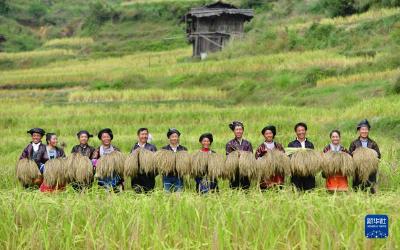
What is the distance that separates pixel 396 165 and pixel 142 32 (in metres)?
41.2

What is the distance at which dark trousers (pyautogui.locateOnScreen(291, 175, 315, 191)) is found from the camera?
694cm

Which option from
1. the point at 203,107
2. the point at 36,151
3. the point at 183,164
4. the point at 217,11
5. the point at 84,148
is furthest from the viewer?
the point at 217,11

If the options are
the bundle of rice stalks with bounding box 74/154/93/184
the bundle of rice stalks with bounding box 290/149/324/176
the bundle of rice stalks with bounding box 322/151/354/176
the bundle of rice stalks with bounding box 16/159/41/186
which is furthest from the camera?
the bundle of rice stalks with bounding box 16/159/41/186

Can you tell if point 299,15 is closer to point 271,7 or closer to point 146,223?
point 271,7

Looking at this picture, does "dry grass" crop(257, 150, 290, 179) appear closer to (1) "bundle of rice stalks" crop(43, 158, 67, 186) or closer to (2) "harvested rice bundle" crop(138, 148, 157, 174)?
(2) "harvested rice bundle" crop(138, 148, 157, 174)

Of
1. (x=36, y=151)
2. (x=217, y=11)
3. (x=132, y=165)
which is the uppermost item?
→ (x=217, y=11)

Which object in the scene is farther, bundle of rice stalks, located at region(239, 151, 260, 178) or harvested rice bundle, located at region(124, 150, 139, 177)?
harvested rice bundle, located at region(124, 150, 139, 177)

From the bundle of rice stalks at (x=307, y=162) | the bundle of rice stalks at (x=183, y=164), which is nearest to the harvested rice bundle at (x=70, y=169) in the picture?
the bundle of rice stalks at (x=183, y=164)

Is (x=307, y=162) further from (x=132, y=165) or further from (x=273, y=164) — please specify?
(x=132, y=165)

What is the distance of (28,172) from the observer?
7.12 meters

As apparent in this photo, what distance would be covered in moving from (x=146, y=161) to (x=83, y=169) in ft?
2.51

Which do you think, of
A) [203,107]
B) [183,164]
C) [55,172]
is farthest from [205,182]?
[203,107]

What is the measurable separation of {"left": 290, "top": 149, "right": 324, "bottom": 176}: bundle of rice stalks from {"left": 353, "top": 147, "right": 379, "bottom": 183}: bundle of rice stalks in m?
0.42

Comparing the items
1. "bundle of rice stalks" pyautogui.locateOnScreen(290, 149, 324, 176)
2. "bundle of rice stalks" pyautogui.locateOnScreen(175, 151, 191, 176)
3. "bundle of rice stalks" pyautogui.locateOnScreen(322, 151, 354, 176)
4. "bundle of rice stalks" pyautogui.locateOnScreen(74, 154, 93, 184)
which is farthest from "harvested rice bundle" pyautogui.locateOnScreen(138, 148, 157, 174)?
"bundle of rice stalks" pyautogui.locateOnScreen(322, 151, 354, 176)
